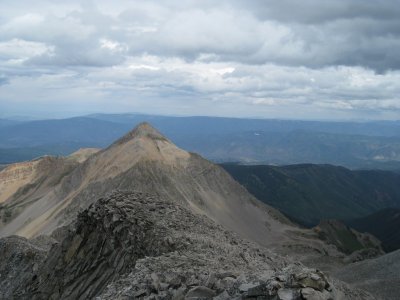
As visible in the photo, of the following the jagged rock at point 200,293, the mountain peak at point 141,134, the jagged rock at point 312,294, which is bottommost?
the mountain peak at point 141,134

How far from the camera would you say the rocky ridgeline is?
1903cm

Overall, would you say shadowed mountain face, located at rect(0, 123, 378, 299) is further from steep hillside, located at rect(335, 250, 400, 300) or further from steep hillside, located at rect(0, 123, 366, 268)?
steep hillside, located at rect(0, 123, 366, 268)

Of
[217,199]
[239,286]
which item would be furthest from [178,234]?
[217,199]

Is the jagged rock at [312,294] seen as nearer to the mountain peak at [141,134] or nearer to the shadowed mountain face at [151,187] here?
the shadowed mountain face at [151,187]

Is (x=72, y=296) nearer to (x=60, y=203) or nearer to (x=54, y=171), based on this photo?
(x=60, y=203)

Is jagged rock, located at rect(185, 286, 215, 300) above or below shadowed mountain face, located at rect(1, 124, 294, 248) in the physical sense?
above

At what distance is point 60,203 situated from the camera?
109 metres

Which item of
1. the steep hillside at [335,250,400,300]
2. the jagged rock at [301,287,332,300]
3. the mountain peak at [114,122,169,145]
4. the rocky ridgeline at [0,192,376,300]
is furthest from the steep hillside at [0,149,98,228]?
the jagged rock at [301,287,332,300]

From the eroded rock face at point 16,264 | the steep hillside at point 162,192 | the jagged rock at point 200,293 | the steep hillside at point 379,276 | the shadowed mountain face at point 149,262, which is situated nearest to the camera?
the shadowed mountain face at point 149,262

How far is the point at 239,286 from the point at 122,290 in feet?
20.4

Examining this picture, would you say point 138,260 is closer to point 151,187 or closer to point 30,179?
point 151,187

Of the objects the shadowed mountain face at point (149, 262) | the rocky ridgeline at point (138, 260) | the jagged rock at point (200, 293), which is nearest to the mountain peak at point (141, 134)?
the shadowed mountain face at point (149, 262)

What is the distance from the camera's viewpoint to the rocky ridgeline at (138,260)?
62.4 feet

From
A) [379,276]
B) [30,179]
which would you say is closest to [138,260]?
[379,276]
